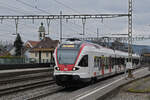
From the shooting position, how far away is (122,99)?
12117 millimetres

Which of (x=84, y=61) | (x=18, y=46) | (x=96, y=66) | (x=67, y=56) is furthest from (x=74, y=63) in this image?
(x=18, y=46)

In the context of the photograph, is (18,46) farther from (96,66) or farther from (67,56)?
(67,56)

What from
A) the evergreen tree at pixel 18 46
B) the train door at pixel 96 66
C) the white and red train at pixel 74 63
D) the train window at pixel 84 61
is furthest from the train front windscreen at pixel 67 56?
the evergreen tree at pixel 18 46

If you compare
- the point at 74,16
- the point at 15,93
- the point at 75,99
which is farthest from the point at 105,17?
the point at 75,99

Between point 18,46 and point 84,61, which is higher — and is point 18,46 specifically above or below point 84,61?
above

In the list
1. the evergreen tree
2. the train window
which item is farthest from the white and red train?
the evergreen tree

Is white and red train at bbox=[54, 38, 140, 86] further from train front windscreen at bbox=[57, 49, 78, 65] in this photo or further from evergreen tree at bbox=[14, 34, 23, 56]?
evergreen tree at bbox=[14, 34, 23, 56]

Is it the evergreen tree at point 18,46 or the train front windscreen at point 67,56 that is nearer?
the train front windscreen at point 67,56

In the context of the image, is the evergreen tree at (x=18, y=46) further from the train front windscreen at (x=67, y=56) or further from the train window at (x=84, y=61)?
the train window at (x=84, y=61)

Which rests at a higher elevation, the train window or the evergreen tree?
the evergreen tree

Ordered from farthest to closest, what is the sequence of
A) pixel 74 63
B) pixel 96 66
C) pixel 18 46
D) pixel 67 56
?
pixel 18 46, pixel 96 66, pixel 67 56, pixel 74 63

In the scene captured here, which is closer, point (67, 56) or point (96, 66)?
point (67, 56)

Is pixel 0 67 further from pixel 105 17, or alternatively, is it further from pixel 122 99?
pixel 122 99

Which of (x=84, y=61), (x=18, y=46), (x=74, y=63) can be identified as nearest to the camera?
(x=74, y=63)
